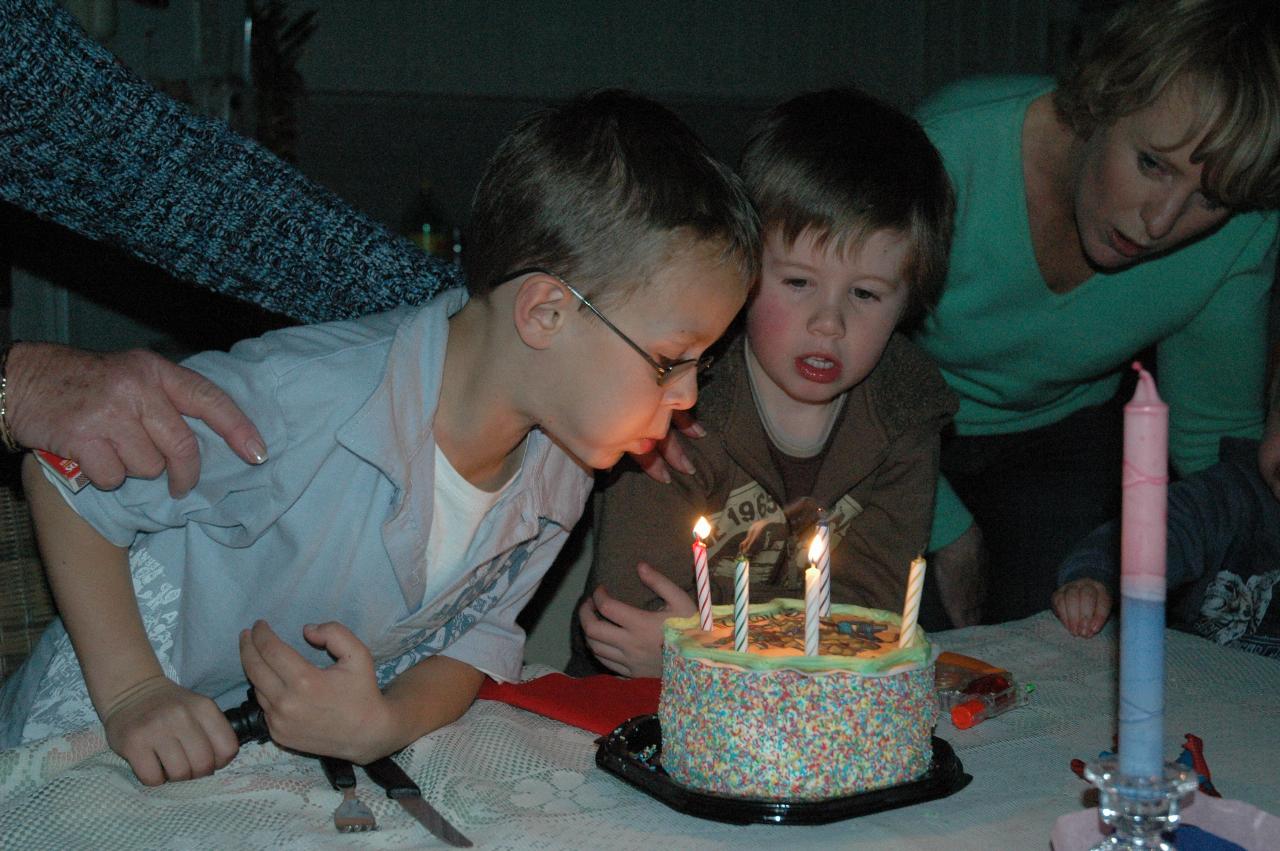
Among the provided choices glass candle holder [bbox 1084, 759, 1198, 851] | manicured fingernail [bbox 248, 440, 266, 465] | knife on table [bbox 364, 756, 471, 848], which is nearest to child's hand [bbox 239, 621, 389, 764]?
knife on table [bbox 364, 756, 471, 848]

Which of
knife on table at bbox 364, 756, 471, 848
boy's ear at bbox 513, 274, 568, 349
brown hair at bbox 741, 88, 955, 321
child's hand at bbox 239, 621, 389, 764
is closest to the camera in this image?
knife on table at bbox 364, 756, 471, 848

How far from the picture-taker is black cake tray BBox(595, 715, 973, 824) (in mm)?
806

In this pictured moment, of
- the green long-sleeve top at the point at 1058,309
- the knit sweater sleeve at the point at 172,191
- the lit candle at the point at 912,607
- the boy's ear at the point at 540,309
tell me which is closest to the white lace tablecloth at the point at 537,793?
the lit candle at the point at 912,607

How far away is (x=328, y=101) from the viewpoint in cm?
364

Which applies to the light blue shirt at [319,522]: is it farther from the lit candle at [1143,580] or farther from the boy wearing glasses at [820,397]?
the lit candle at [1143,580]

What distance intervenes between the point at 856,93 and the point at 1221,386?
726 millimetres

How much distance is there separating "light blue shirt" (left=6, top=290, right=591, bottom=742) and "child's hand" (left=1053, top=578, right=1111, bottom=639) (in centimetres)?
56

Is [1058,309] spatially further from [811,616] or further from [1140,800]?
[1140,800]

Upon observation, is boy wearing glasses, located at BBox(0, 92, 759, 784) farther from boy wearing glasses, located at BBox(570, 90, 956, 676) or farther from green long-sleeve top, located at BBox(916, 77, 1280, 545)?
green long-sleeve top, located at BBox(916, 77, 1280, 545)

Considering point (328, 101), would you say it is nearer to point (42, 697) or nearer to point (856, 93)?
point (856, 93)

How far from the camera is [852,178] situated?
4.72 ft

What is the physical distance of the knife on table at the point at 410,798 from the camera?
787mm

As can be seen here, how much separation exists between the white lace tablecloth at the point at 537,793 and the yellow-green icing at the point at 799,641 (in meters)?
0.10

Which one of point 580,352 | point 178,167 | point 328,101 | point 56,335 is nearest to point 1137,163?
point 580,352
